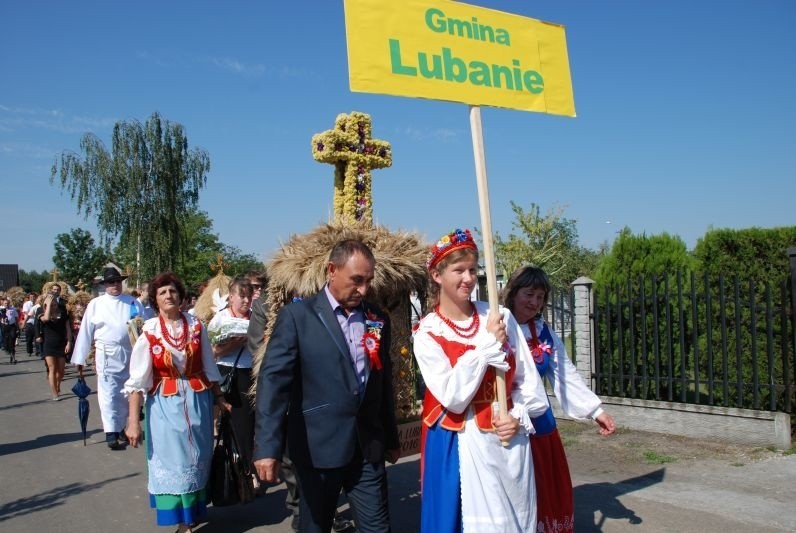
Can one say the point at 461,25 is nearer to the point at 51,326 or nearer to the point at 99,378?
the point at 99,378

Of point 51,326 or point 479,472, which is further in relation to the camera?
point 51,326

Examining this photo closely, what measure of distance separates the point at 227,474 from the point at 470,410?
2564 mm

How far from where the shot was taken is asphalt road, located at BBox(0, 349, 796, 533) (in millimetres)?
5031

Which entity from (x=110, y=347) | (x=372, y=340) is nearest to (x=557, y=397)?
(x=372, y=340)

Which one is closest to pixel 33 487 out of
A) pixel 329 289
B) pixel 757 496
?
pixel 329 289

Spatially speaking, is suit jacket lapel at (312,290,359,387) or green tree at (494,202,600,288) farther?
green tree at (494,202,600,288)

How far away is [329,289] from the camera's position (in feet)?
11.3

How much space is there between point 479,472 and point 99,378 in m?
6.40

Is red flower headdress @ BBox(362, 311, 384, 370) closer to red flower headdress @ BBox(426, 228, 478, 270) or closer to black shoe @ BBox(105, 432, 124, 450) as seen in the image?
red flower headdress @ BBox(426, 228, 478, 270)

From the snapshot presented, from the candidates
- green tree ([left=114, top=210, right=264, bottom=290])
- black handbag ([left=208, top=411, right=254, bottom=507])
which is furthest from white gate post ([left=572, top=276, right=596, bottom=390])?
green tree ([left=114, top=210, right=264, bottom=290])

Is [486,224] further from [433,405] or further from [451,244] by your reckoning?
[433,405]

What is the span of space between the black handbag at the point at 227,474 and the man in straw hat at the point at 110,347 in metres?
3.57

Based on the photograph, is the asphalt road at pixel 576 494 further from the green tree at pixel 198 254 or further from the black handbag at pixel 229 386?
the green tree at pixel 198 254

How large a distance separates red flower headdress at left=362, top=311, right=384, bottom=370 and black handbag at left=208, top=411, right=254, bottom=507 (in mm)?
2142
